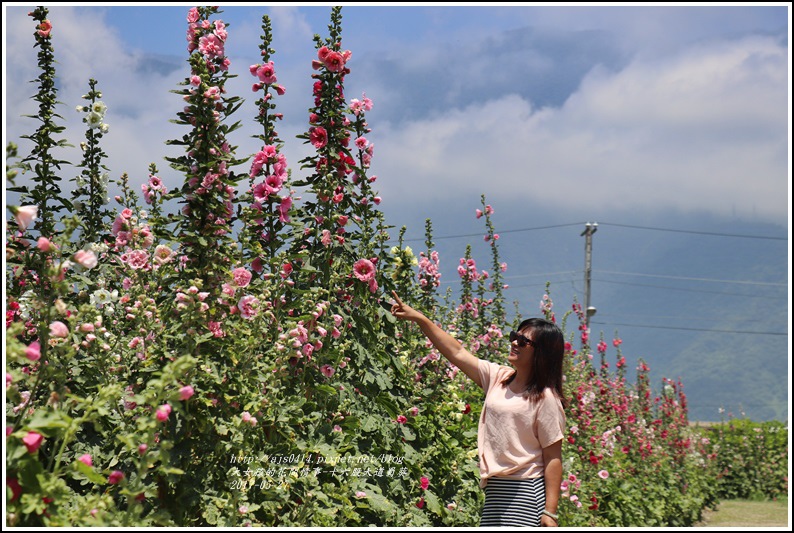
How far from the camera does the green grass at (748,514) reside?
31.4ft

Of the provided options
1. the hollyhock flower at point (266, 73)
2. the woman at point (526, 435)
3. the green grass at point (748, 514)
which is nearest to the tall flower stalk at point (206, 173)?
the hollyhock flower at point (266, 73)

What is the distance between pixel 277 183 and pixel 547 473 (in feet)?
6.28

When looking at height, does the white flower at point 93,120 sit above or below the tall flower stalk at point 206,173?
above

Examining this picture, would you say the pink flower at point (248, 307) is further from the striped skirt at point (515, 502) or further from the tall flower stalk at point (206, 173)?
the striped skirt at point (515, 502)

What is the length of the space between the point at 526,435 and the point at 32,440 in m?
1.92

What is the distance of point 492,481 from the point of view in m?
3.34

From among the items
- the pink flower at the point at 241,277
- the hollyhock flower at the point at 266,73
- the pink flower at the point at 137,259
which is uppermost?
the hollyhock flower at the point at 266,73

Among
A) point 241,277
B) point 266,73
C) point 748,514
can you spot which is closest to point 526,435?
point 241,277

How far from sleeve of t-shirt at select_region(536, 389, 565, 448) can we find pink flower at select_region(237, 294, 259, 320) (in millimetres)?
1249

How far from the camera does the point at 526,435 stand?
3.29m

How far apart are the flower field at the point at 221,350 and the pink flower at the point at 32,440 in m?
0.01

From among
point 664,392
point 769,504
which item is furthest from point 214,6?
point 769,504

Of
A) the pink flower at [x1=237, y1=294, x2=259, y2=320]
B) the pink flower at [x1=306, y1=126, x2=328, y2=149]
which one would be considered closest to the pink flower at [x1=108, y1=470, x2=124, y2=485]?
the pink flower at [x1=237, y1=294, x2=259, y2=320]

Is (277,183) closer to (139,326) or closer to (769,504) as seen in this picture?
(139,326)
